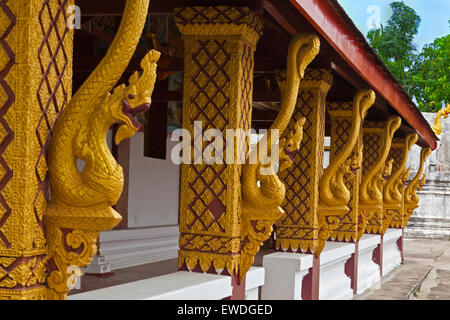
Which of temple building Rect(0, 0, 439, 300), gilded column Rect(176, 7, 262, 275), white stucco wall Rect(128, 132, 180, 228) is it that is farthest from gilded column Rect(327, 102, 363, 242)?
gilded column Rect(176, 7, 262, 275)

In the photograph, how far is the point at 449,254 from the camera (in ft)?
51.8

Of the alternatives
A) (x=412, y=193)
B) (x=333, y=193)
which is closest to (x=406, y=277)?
(x=412, y=193)

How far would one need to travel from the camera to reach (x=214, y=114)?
4.20 meters

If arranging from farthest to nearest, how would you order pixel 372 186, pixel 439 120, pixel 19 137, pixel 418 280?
pixel 439 120, pixel 418 280, pixel 372 186, pixel 19 137

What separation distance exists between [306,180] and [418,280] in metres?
4.99

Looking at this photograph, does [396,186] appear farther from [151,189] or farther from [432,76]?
[432,76]

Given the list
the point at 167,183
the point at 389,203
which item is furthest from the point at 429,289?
the point at 167,183

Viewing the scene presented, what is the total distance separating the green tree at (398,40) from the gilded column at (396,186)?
97.0 feet

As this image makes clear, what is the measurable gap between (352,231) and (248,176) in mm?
4237

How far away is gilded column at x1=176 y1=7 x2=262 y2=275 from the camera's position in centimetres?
411

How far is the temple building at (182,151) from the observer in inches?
93.9

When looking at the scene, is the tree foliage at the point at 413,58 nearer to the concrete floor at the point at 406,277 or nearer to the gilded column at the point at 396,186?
the concrete floor at the point at 406,277

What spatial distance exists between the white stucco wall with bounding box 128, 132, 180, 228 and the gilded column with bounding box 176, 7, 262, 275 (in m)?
3.71
